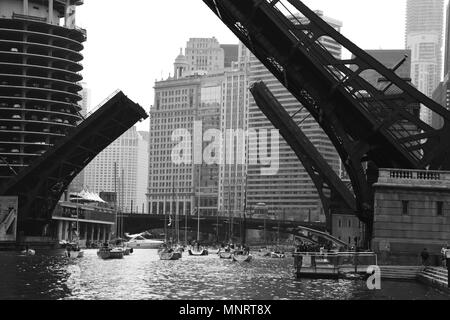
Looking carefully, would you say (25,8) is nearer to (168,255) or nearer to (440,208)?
(168,255)

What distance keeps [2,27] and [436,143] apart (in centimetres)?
7468

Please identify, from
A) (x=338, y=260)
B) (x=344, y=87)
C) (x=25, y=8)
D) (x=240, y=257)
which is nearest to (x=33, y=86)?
(x=25, y=8)

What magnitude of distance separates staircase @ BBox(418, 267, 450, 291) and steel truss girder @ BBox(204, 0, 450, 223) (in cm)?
624

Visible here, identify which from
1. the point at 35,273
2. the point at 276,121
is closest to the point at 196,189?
the point at 276,121

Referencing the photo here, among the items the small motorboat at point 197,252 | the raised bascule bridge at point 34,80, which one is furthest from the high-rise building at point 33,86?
the small motorboat at point 197,252

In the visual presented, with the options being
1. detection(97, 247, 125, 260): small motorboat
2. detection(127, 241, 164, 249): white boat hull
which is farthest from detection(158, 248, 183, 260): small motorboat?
detection(127, 241, 164, 249): white boat hull

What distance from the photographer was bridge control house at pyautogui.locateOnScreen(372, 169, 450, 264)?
37.3 m

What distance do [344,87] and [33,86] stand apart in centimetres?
6924

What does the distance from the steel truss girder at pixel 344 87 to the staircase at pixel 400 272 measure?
17.0ft

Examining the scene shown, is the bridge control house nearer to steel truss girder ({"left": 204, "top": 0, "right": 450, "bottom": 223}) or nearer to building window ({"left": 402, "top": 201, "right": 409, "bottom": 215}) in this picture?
building window ({"left": 402, "top": 201, "right": 409, "bottom": 215})

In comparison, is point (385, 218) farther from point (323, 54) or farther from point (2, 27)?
point (2, 27)

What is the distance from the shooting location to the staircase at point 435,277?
101 feet

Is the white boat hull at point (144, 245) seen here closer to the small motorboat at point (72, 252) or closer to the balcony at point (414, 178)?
the small motorboat at point (72, 252)
